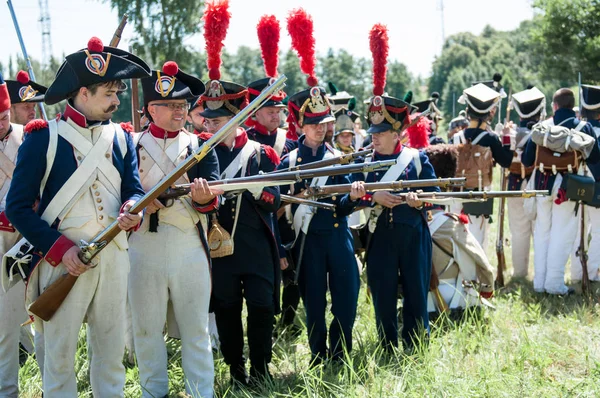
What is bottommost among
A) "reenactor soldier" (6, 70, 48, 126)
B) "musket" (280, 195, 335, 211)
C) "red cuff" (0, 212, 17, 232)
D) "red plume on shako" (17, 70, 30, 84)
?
"red cuff" (0, 212, 17, 232)

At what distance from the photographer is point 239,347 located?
5223 millimetres

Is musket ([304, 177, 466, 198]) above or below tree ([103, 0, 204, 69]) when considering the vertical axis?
below

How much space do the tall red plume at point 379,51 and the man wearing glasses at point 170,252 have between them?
1.76 meters

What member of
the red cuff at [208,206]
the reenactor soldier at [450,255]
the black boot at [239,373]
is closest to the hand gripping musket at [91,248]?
the red cuff at [208,206]

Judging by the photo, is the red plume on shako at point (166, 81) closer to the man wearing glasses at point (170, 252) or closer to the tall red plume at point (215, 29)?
the man wearing glasses at point (170, 252)

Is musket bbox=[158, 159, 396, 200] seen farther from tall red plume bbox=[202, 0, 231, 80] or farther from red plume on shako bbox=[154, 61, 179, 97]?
tall red plume bbox=[202, 0, 231, 80]

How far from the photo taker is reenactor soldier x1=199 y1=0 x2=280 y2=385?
5039mm

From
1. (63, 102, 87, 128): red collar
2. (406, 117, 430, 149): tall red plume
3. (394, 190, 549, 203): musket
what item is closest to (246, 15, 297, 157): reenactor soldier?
(406, 117, 430, 149): tall red plume

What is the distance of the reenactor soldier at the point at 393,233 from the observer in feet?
18.1

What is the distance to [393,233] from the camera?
5.55 m

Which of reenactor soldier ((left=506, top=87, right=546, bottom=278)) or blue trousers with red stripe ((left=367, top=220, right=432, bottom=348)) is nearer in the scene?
blue trousers with red stripe ((left=367, top=220, right=432, bottom=348))

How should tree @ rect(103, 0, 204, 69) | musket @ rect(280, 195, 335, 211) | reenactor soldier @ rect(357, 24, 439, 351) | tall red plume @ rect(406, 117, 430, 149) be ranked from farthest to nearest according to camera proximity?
1. tree @ rect(103, 0, 204, 69)
2. tall red plume @ rect(406, 117, 430, 149)
3. reenactor soldier @ rect(357, 24, 439, 351)
4. musket @ rect(280, 195, 335, 211)

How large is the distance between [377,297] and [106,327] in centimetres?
242

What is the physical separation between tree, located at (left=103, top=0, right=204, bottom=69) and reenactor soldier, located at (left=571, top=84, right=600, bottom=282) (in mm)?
18496
